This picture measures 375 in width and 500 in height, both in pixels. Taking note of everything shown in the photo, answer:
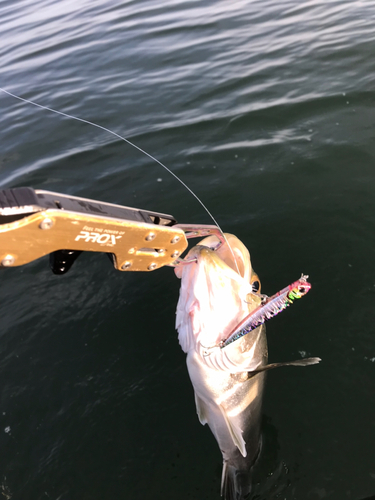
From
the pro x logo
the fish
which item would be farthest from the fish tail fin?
the pro x logo

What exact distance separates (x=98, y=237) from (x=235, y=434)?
6.90 feet

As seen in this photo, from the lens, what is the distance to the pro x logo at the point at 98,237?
1.92 metres

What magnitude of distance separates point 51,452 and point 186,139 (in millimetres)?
5259

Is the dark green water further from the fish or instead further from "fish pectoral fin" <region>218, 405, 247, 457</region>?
"fish pectoral fin" <region>218, 405, 247, 457</region>

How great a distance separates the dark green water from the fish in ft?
0.69

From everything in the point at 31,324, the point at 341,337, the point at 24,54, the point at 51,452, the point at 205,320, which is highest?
the point at 24,54

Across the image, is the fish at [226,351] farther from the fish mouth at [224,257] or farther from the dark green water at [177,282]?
the dark green water at [177,282]

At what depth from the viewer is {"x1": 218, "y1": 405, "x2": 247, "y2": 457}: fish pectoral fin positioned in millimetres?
3225

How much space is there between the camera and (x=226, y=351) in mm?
3053

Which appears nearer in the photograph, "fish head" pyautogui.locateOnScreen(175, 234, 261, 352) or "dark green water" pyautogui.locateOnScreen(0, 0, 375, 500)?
"fish head" pyautogui.locateOnScreen(175, 234, 261, 352)

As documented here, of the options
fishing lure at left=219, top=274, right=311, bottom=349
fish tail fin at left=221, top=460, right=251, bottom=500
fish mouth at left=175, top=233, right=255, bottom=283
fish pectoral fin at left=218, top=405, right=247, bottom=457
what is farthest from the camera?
fish tail fin at left=221, top=460, right=251, bottom=500

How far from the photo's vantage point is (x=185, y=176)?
643 cm

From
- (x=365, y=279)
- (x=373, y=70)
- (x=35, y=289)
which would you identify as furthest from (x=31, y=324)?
(x=373, y=70)

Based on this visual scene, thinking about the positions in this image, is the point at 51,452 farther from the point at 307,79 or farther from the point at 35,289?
the point at 307,79
